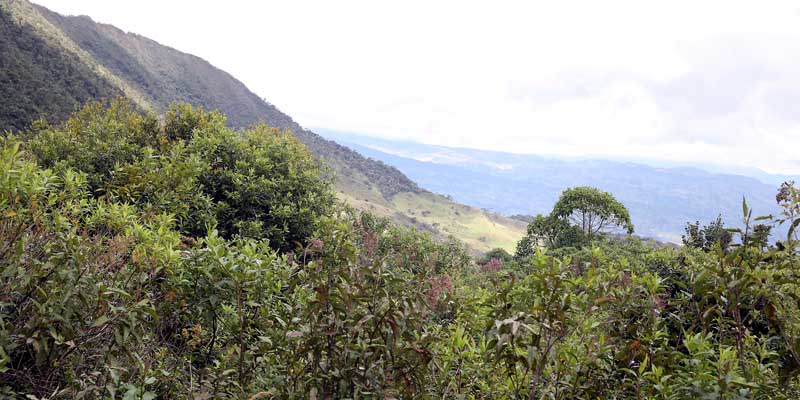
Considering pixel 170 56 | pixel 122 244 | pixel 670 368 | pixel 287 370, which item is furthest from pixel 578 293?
pixel 170 56

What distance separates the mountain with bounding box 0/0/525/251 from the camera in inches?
1778

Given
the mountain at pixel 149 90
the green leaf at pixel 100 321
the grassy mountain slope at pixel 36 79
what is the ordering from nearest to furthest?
the green leaf at pixel 100 321 → the grassy mountain slope at pixel 36 79 → the mountain at pixel 149 90

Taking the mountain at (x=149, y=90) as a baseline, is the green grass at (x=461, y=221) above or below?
below

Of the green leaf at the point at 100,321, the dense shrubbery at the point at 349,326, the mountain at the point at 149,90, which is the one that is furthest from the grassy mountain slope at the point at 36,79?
the green leaf at the point at 100,321

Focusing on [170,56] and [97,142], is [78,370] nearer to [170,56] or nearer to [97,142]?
[97,142]

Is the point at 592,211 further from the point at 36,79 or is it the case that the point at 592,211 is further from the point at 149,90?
the point at 149,90

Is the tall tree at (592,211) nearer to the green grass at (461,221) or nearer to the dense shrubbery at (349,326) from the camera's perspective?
the dense shrubbery at (349,326)

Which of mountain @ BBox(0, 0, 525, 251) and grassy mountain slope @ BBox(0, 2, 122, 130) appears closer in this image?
grassy mountain slope @ BBox(0, 2, 122, 130)

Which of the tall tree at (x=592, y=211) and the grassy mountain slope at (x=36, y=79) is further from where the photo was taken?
the grassy mountain slope at (x=36, y=79)

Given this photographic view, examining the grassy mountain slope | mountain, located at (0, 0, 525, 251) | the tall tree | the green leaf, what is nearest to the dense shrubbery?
the green leaf

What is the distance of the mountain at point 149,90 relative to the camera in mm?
45156

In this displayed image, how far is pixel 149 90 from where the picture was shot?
104250 millimetres

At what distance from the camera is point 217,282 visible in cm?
296

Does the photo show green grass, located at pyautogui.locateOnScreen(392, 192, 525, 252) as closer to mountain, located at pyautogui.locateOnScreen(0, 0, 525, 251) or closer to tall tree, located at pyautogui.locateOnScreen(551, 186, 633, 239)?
mountain, located at pyautogui.locateOnScreen(0, 0, 525, 251)
